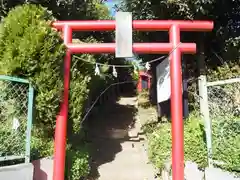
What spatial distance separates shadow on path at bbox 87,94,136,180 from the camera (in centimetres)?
877

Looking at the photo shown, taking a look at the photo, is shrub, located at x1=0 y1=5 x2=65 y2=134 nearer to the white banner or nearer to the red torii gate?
the red torii gate

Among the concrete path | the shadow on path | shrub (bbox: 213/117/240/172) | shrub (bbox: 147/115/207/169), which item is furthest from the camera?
the shadow on path

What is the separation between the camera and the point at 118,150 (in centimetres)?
948

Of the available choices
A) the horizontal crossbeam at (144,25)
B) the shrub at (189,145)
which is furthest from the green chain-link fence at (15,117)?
the shrub at (189,145)

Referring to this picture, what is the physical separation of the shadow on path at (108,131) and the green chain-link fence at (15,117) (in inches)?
99.4

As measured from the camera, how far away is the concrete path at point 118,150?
299 inches

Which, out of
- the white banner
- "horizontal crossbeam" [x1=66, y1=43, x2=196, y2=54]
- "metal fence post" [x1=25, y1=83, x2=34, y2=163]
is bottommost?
"metal fence post" [x1=25, y1=83, x2=34, y2=163]

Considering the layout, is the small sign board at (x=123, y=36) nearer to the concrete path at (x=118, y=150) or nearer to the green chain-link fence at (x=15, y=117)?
the green chain-link fence at (x=15, y=117)

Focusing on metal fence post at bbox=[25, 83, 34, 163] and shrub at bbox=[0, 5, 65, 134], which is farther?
shrub at bbox=[0, 5, 65, 134]

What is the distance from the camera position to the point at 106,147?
978 cm

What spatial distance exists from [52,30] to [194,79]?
177 inches

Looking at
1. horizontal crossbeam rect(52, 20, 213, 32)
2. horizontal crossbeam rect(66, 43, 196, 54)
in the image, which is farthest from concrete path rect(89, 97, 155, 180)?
horizontal crossbeam rect(52, 20, 213, 32)

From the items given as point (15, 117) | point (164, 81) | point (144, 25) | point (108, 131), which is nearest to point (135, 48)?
point (144, 25)

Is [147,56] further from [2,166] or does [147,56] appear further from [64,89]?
[2,166]
